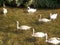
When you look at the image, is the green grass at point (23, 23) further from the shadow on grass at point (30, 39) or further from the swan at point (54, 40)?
the swan at point (54, 40)

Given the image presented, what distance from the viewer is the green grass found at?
1061 centimetres

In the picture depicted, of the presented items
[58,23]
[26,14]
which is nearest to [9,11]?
[26,14]

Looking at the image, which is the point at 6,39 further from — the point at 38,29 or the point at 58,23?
the point at 58,23

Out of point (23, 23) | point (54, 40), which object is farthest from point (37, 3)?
point (54, 40)

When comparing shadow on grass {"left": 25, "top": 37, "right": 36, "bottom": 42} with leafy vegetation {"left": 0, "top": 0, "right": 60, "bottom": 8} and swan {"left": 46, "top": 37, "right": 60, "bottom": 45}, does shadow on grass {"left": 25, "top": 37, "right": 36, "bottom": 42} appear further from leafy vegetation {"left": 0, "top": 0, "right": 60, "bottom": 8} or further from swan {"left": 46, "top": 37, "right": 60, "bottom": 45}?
leafy vegetation {"left": 0, "top": 0, "right": 60, "bottom": 8}

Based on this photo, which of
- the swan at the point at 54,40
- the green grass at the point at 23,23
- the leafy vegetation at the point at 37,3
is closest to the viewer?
the swan at the point at 54,40

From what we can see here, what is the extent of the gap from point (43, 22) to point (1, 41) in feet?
9.91

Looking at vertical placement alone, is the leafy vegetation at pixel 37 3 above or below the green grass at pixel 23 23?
above

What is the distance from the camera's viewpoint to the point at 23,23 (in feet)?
41.5

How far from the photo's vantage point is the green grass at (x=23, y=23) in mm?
10609

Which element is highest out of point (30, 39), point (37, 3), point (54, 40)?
point (37, 3)

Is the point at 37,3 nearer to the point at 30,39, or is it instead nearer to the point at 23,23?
the point at 23,23

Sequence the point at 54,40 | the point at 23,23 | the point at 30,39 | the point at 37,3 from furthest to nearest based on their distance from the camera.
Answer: the point at 37,3, the point at 23,23, the point at 30,39, the point at 54,40

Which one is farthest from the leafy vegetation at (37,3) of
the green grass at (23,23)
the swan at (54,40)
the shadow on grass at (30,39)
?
the swan at (54,40)
